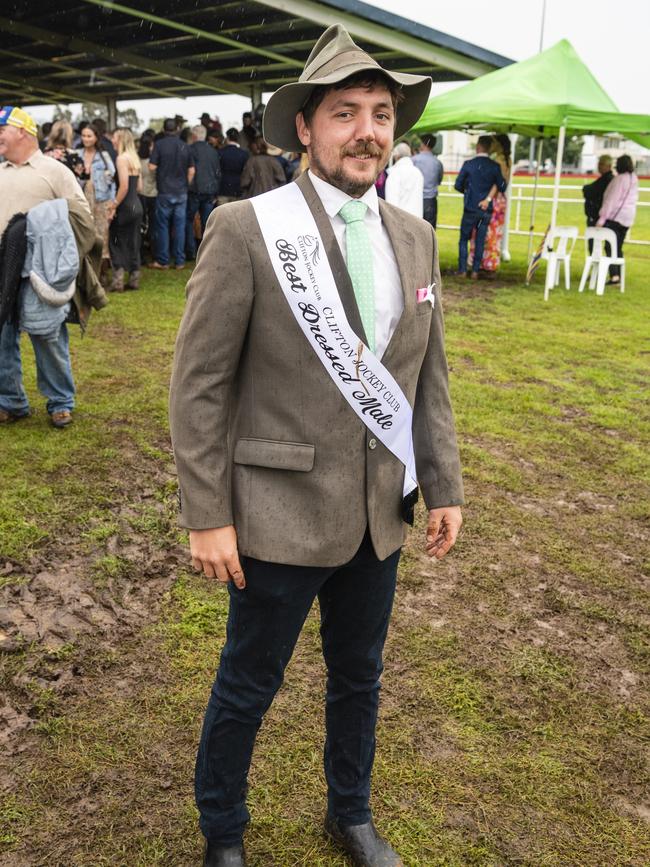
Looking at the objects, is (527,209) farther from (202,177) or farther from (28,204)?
(28,204)

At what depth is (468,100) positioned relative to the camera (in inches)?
464

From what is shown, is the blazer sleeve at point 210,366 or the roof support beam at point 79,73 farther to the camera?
the roof support beam at point 79,73

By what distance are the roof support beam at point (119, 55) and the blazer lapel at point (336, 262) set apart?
14.1 m

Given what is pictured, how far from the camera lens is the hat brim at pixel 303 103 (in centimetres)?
171

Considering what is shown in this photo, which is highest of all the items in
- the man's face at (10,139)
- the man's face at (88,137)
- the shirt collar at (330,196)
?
the man's face at (88,137)

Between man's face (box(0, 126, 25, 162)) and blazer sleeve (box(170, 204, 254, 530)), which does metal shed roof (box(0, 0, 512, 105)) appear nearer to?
man's face (box(0, 126, 25, 162))

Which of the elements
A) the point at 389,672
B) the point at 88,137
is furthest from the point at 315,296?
the point at 88,137

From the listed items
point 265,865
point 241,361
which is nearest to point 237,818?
point 265,865

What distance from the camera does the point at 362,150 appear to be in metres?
1.74

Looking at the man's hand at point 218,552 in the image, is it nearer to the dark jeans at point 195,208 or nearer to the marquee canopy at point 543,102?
the marquee canopy at point 543,102

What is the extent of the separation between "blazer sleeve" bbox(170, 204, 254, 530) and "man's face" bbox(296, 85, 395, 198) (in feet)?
0.75

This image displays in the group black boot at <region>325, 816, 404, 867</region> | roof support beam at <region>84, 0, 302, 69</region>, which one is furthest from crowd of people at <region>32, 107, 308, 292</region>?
black boot at <region>325, 816, 404, 867</region>

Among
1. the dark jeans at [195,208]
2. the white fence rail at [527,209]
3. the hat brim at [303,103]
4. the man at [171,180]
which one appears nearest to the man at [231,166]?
the dark jeans at [195,208]

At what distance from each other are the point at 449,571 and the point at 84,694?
1805 mm
